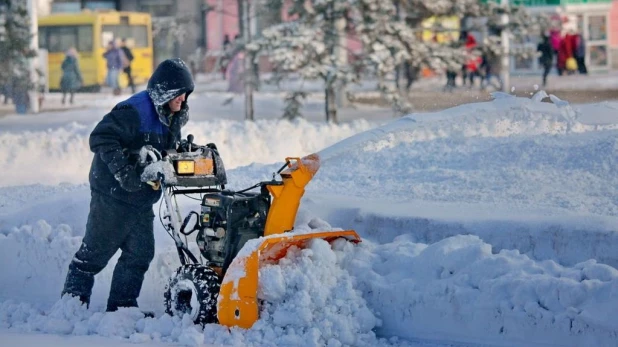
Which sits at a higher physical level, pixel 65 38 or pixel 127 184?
pixel 65 38

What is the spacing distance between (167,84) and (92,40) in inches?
1278

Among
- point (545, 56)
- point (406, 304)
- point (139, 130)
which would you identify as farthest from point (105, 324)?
point (545, 56)

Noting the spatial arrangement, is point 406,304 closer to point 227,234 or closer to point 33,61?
point 227,234

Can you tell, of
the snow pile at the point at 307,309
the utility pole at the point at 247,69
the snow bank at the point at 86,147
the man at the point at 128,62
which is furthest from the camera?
the man at the point at 128,62

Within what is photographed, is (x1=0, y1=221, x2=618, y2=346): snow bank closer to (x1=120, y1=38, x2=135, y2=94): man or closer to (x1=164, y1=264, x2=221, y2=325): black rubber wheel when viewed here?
(x1=164, y1=264, x2=221, y2=325): black rubber wheel

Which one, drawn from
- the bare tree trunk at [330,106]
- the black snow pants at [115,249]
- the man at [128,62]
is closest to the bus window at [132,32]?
the man at [128,62]

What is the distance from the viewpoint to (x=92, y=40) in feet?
125

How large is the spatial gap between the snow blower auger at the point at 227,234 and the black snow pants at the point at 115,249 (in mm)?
416

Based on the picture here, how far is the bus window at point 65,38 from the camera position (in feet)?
125

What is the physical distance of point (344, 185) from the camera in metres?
10.4

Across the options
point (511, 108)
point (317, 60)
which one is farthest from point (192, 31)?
point (511, 108)

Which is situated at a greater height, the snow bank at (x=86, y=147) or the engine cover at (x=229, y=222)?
the engine cover at (x=229, y=222)

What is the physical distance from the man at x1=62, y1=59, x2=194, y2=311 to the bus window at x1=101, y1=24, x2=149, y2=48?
32.3 m

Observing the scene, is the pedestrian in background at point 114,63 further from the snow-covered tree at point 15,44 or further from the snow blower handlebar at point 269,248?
the snow blower handlebar at point 269,248
